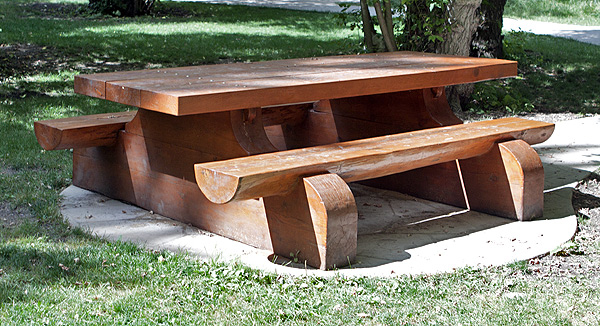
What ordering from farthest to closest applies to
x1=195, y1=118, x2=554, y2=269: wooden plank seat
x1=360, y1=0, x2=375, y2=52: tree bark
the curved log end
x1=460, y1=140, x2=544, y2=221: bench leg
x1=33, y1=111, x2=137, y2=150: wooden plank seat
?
1. x1=360, y1=0, x2=375, y2=52: tree bark
2. x1=33, y1=111, x2=137, y2=150: wooden plank seat
3. x1=460, y1=140, x2=544, y2=221: bench leg
4. x1=195, y1=118, x2=554, y2=269: wooden plank seat
5. the curved log end

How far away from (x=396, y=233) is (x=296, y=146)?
64.1 inches

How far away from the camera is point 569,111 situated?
8.41m

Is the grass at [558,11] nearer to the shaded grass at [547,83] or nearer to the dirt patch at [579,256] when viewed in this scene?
the shaded grass at [547,83]

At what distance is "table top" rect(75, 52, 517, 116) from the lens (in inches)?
145

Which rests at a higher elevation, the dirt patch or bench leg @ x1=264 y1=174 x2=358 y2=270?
bench leg @ x1=264 y1=174 x2=358 y2=270

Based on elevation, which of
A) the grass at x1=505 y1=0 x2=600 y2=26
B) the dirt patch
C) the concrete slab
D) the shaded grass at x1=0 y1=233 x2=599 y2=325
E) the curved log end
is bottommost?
the concrete slab

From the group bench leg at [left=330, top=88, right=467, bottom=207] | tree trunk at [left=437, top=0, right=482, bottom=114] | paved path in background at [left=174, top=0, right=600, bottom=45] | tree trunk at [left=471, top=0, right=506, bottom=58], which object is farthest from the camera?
paved path in background at [left=174, top=0, right=600, bottom=45]

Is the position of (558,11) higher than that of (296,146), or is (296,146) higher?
(558,11)

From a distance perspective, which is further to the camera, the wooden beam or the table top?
the table top

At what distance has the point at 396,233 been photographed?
4301mm

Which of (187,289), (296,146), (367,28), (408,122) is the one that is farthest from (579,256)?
(367,28)

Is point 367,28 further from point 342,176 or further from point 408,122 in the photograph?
point 342,176

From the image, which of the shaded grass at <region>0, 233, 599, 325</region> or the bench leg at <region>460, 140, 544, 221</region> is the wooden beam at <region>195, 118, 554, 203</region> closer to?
the bench leg at <region>460, 140, 544, 221</region>

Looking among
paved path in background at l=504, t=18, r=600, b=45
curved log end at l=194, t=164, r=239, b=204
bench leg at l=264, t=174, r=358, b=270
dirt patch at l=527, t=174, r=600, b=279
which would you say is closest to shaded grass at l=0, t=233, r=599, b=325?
dirt patch at l=527, t=174, r=600, b=279
